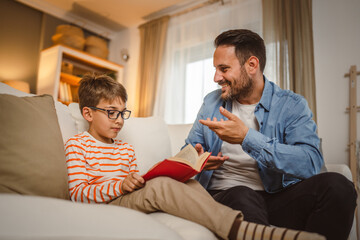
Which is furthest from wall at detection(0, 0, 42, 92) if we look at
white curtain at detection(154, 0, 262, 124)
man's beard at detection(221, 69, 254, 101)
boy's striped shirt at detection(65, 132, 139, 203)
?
man's beard at detection(221, 69, 254, 101)

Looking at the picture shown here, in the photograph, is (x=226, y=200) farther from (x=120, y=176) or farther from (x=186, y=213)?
(x=120, y=176)

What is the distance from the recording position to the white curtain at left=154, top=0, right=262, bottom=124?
135 inches

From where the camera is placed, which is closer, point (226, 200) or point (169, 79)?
point (226, 200)

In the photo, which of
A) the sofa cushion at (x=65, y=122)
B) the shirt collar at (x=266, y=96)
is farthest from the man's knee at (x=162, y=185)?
the shirt collar at (x=266, y=96)

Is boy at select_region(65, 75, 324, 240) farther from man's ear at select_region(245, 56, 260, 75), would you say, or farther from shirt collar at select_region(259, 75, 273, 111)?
man's ear at select_region(245, 56, 260, 75)

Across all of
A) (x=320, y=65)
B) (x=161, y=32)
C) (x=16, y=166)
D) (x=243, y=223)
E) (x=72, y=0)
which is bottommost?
(x=243, y=223)

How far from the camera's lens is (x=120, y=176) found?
1265 millimetres

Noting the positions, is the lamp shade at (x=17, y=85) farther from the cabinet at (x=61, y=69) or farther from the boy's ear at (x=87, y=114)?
the boy's ear at (x=87, y=114)

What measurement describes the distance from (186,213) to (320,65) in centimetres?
245

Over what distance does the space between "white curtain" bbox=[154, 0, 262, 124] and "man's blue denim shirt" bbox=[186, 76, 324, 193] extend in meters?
2.02

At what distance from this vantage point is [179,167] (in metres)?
0.98

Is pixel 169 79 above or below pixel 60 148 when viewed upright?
above

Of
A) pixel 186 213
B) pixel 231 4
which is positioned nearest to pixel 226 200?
pixel 186 213

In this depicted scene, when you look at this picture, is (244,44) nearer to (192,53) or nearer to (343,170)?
(343,170)
